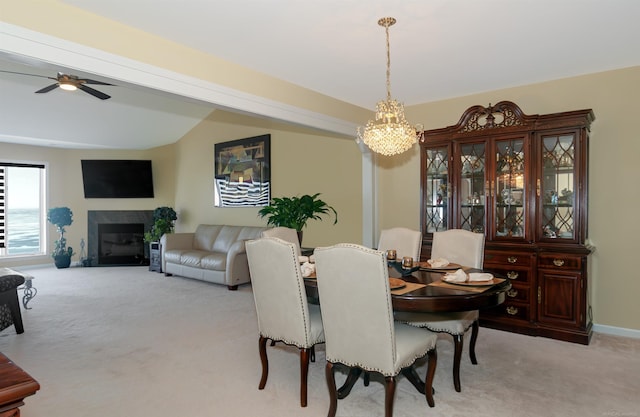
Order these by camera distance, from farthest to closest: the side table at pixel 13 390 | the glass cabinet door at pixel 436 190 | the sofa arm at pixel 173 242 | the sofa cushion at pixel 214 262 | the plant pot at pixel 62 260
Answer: the plant pot at pixel 62 260 < the sofa arm at pixel 173 242 < the sofa cushion at pixel 214 262 < the glass cabinet door at pixel 436 190 < the side table at pixel 13 390

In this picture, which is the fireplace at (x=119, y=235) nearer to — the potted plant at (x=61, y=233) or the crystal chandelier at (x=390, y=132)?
the potted plant at (x=61, y=233)

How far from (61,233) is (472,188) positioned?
8022mm

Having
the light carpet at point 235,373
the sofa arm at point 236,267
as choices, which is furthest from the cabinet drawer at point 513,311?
the sofa arm at point 236,267

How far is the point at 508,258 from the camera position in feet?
12.4

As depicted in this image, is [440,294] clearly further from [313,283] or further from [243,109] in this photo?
[243,109]

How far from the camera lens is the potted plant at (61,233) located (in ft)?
25.2

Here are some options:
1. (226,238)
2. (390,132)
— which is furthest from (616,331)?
(226,238)

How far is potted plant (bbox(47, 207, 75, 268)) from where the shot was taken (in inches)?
302

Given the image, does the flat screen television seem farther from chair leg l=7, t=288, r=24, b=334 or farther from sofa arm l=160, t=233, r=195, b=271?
chair leg l=7, t=288, r=24, b=334

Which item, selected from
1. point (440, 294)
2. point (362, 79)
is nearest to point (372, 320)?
point (440, 294)

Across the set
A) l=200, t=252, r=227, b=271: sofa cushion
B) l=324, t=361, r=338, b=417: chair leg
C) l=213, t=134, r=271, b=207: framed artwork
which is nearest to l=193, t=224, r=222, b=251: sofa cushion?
l=213, t=134, r=271, b=207: framed artwork

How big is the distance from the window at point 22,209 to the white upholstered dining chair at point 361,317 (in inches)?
321

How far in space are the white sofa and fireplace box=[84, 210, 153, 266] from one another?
1.69 m

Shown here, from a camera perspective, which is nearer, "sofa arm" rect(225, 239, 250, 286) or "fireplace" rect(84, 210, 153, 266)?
"sofa arm" rect(225, 239, 250, 286)
